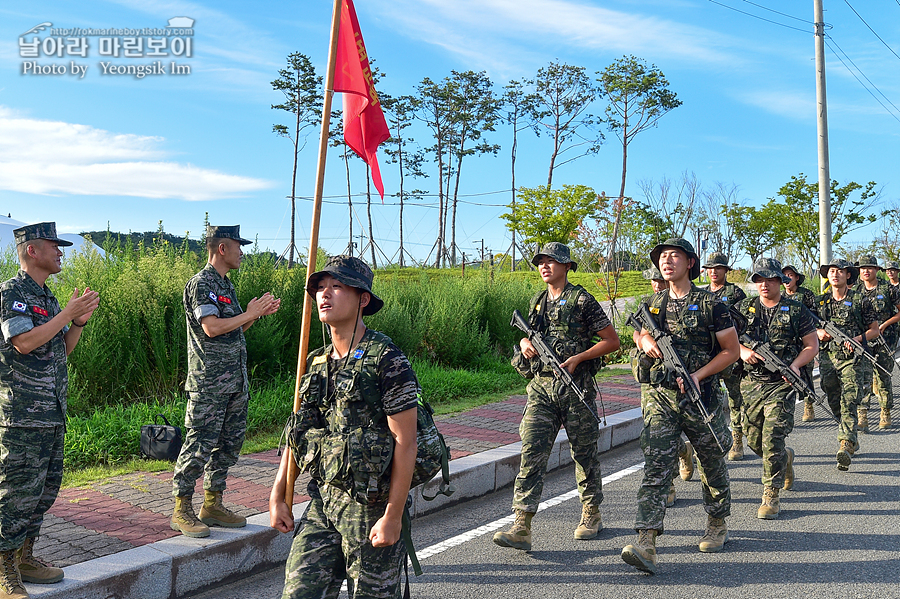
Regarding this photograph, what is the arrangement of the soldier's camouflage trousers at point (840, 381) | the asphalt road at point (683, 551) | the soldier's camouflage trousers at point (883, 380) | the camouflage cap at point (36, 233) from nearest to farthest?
the camouflage cap at point (36, 233), the asphalt road at point (683, 551), the soldier's camouflage trousers at point (840, 381), the soldier's camouflage trousers at point (883, 380)

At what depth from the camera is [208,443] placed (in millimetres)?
4555

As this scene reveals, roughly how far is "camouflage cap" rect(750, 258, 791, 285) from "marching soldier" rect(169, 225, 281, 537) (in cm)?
429

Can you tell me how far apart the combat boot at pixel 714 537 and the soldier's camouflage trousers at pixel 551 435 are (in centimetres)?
74

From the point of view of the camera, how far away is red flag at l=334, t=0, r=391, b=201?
14.2 ft

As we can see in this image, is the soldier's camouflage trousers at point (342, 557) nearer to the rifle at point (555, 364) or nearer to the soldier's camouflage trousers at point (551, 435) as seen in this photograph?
the soldier's camouflage trousers at point (551, 435)

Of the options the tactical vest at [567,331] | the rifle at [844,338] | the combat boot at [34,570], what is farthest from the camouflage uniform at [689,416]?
the rifle at [844,338]

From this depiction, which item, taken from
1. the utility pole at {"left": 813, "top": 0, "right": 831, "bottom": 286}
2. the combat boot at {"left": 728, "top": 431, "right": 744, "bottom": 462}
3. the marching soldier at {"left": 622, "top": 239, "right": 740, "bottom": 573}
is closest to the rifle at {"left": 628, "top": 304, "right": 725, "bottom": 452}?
the marching soldier at {"left": 622, "top": 239, "right": 740, "bottom": 573}

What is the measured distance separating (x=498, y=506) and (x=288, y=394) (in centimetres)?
354

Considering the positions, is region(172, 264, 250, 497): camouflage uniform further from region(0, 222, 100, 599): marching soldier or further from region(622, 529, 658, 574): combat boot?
region(622, 529, 658, 574): combat boot

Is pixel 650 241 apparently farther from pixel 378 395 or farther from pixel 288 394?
pixel 378 395

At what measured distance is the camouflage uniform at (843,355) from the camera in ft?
26.7

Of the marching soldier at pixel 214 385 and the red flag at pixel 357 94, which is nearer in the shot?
the red flag at pixel 357 94

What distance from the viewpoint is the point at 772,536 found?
5.01 meters

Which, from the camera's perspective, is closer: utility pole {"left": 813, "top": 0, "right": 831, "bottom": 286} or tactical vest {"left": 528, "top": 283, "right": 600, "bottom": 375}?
tactical vest {"left": 528, "top": 283, "right": 600, "bottom": 375}
